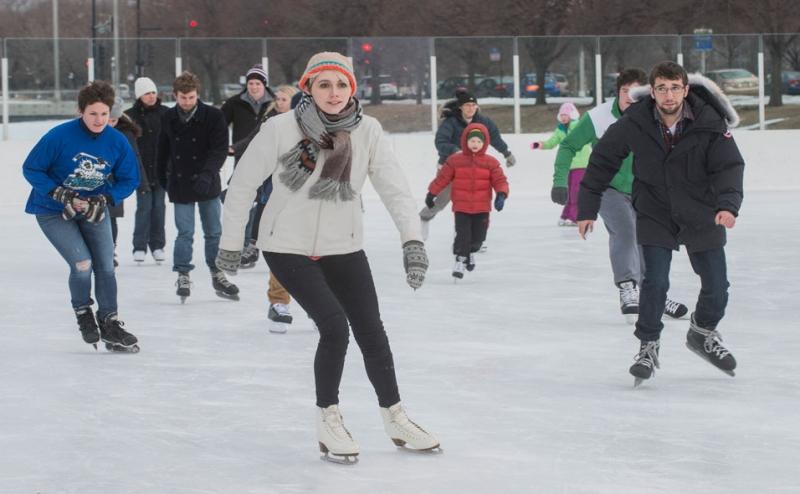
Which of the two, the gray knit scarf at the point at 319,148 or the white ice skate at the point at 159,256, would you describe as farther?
the white ice skate at the point at 159,256

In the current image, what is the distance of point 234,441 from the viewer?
505 cm

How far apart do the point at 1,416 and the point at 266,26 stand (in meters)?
37.8

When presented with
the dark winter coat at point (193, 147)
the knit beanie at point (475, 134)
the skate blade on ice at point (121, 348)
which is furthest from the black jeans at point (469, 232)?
the skate blade on ice at point (121, 348)

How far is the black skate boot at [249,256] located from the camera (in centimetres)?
1062

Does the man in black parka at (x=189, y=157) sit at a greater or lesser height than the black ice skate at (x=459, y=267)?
greater

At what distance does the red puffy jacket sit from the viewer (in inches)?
395

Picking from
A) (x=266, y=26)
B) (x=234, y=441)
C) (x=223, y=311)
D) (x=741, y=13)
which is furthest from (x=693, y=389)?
(x=266, y=26)

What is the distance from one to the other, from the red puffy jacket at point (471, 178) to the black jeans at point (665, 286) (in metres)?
3.98

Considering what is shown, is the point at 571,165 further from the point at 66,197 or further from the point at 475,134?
the point at 66,197

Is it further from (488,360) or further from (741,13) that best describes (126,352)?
(741,13)

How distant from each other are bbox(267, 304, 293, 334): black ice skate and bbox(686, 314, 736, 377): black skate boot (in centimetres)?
232

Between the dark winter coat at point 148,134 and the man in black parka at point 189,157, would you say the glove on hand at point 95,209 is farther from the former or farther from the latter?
the dark winter coat at point 148,134

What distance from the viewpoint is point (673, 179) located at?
19.1ft

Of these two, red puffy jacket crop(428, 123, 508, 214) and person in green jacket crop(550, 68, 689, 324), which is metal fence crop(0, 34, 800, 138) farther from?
person in green jacket crop(550, 68, 689, 324)
